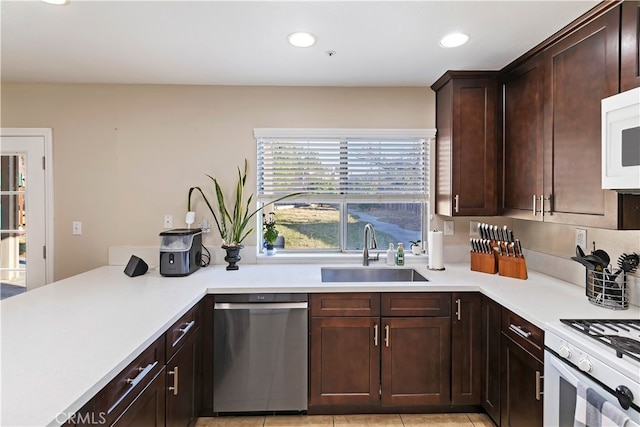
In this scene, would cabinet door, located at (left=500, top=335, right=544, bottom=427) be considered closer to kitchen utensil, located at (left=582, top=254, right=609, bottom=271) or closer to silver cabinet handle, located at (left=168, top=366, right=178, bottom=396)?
kitchen utensil, located at (left=582, top=254, right=609, bottom=271)

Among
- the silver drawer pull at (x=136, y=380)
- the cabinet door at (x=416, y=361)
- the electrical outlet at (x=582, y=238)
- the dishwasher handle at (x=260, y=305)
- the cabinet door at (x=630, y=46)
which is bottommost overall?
the cabinet door at (x=416, y=361)

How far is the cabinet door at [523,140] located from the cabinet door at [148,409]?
2.27 metres

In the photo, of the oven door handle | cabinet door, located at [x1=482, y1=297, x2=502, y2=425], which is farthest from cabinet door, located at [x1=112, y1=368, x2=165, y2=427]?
cabinet door, located at [x1=482, y1=297, x2=502, y2=425]

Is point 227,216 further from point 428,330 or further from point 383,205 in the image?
point 428,330

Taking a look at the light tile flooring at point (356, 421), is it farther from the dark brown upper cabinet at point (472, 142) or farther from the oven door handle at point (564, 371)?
the dark brown upper cabinet at point (472, 142)

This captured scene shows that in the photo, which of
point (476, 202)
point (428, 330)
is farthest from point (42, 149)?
point (476, 202)

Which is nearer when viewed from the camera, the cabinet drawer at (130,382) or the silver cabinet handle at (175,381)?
the cabinet drawer at (130,382)

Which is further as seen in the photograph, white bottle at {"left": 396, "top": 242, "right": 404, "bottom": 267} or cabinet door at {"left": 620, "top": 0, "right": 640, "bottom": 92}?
white bottle at {"left": 396, "top": 242, "right": 404, "bottom": 267}

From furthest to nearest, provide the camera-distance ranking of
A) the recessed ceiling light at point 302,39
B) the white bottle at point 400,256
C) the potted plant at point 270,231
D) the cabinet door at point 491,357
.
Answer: the potted plant at point 270,231 < the white bottle at point 400,256 < the cabinet door at point 491,357 < the recessed ceiling light at point 302,39

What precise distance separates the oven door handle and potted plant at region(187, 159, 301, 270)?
1926 millimetres

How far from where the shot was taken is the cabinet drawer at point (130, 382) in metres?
1.13

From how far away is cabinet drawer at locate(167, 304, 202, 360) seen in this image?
165 centimetres

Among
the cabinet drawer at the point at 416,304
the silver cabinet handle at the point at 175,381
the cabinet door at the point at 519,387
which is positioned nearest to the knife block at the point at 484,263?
the cabinet drawer at the point at 416,304

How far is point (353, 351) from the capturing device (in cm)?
219
